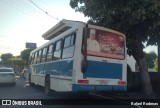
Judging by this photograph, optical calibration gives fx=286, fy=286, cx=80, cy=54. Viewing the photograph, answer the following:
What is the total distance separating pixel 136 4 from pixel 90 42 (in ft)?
11.7

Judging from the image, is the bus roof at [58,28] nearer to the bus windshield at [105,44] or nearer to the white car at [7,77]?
the white car at [7,77]

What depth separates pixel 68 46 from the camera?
12258mm

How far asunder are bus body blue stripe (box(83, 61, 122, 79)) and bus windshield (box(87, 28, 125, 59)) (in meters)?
0.38

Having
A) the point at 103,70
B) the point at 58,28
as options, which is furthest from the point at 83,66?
A: the point at 58,28

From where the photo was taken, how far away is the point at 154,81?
18.0m

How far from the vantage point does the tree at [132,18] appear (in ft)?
44.1

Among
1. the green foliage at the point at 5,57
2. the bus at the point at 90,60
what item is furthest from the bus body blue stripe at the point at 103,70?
the green foliage at the point at 5,57

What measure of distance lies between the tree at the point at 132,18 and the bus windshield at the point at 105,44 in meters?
1.81

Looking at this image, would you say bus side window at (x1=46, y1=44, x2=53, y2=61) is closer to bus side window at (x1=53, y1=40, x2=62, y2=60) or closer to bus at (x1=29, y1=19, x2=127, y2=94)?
bus side window at (x1=53, y1=40, x2=62, y2=60)

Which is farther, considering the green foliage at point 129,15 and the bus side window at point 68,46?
the green foliage at point 129,15

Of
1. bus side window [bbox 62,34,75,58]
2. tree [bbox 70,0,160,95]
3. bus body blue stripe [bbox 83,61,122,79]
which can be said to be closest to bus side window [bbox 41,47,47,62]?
tree [bbox 70,0,160,95]

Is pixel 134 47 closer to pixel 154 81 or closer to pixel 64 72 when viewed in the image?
pixel 154 81

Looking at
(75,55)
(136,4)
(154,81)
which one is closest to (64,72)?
(75,55)

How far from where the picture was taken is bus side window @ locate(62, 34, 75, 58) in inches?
463
